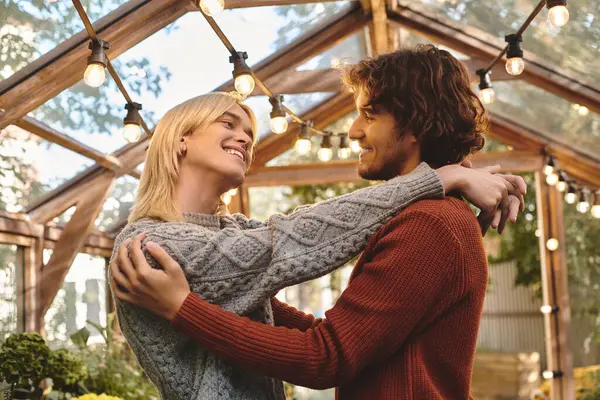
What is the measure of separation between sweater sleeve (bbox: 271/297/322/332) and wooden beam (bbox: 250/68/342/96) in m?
4.46

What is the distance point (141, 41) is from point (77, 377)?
5.67ft

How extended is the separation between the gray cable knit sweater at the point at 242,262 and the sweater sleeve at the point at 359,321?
0.20 ft

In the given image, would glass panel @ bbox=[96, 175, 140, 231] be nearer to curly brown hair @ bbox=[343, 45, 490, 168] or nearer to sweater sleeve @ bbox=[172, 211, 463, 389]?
curly brown hair @ bbox=[343, 45, 490, 168]

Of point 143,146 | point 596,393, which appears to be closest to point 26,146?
point 143,146

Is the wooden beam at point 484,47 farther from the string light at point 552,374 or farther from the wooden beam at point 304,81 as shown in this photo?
the string light at point 552,374

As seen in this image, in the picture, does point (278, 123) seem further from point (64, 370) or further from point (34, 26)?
point (64, 370)

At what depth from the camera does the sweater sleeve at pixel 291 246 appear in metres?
1.34

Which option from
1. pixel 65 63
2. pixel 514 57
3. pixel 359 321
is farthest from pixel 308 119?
pixel 359 321

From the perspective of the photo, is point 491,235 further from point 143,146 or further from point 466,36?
point 143,146

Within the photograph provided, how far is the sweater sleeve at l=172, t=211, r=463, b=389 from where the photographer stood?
1.25 metres

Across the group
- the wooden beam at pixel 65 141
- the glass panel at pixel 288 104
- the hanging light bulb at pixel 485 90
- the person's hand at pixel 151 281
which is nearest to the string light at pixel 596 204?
the hanging light bulb at pixel 485 90

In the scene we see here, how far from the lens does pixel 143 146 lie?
214 inches

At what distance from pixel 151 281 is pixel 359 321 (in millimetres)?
354

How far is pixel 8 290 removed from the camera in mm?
4453
